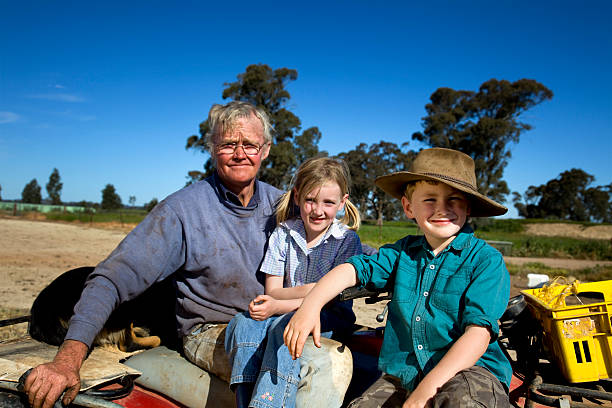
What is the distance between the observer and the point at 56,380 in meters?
1.66

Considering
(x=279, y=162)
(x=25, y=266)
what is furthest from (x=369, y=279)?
(x=279, y=162)

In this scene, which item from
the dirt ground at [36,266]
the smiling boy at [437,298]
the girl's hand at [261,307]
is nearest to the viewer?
the smiling boy at [437,298]

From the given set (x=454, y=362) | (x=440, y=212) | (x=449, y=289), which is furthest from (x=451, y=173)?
(x=454, y=362)

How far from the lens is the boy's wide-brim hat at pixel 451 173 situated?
192 centimetres

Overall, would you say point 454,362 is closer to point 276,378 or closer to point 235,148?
point 276,378

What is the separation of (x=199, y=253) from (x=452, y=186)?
139cm

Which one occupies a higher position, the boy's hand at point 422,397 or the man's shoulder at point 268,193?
the man's shoulder at point 268,193

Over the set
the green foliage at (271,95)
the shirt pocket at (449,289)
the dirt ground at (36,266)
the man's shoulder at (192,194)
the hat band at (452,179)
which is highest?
the green foliage at (271,95)

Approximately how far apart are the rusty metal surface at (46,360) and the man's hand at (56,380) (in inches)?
2.9

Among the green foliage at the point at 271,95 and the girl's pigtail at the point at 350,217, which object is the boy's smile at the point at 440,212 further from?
the green foliage at the point at 271,95

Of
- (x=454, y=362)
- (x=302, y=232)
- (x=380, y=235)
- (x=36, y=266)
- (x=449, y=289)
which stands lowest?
(x=36, y=266)

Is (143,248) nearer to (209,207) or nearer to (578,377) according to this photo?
(209,207)

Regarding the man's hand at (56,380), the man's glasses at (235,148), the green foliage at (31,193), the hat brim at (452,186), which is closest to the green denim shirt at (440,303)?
the hat brim at (452,186)

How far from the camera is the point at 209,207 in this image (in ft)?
8.68
